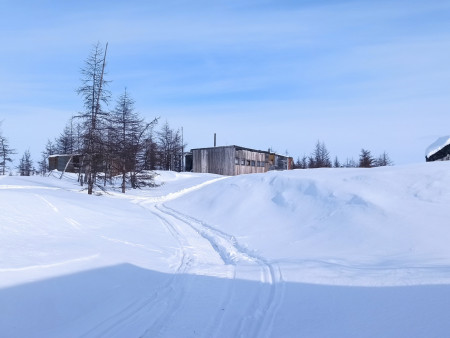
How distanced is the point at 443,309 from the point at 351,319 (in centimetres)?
113

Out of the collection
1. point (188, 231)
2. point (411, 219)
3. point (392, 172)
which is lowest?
point (188, 231)

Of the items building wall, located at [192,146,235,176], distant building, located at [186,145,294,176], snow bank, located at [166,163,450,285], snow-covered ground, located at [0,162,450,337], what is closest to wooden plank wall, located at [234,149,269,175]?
distant building, located at [186,145,294,176]

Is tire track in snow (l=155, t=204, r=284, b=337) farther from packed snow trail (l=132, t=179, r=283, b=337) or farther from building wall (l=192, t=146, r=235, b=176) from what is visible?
building wall (l=192, t=146, r=235, b=176)

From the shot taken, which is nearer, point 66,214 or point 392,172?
point 66,214


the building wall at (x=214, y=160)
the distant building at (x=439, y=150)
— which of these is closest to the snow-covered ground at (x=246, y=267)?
the distant building at (x=439, y=150)

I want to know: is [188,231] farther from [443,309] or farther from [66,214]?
[443,309]

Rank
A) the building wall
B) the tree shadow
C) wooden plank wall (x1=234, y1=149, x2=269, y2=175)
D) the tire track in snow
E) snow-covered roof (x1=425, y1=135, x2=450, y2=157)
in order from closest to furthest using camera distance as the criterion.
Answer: the tree shadow
the tire track in snow
snow-covered roof (x1=425, y1=135, x2=450, y2=157)
the building wall
wooden plank wall (x1=234, y1=149, x2=269, y2=175)

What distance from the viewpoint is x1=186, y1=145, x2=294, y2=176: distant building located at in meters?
42.0

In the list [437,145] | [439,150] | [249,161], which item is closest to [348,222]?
[439,150]

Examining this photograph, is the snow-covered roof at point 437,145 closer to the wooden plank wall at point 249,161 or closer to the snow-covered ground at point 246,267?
the snow-covered ground at point 246,267

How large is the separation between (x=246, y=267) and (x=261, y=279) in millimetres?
989

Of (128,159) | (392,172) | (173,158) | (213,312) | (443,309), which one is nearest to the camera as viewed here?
(443,309)

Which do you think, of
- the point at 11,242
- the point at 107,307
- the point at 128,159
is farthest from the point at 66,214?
the point at 128,159

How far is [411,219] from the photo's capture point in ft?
32.7
